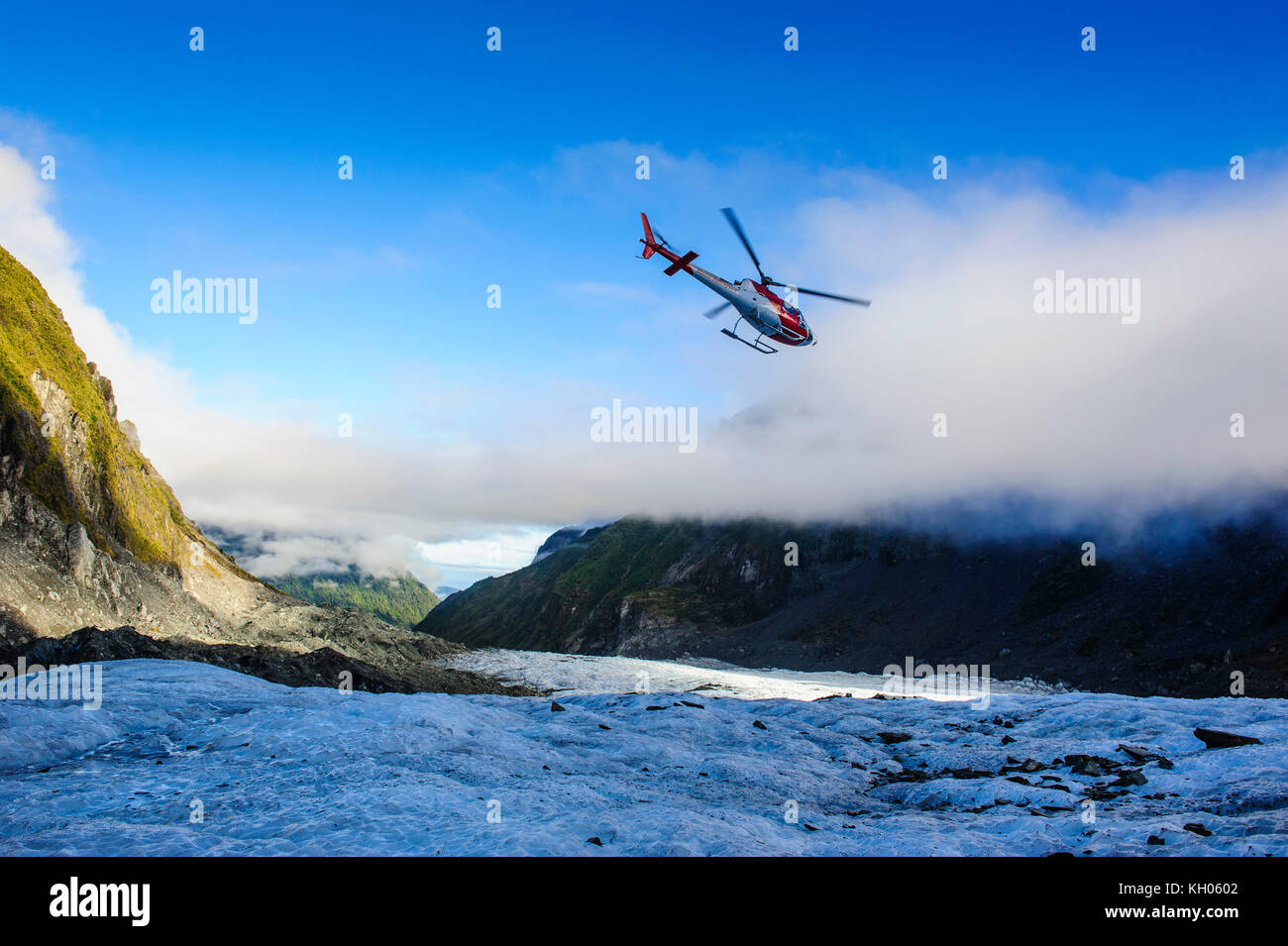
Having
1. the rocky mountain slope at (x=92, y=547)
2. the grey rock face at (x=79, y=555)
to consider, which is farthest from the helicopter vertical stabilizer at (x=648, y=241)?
the grey rock face at (x=79, y=555)

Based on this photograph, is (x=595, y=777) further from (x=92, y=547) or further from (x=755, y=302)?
(x=92, y=547)

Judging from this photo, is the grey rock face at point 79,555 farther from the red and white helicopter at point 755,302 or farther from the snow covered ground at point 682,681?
the red and white helicopter at point 755,302

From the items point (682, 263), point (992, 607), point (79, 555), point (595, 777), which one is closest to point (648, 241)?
point (682, 263)

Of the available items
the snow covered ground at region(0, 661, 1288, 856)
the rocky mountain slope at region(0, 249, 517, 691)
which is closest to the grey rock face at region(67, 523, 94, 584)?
the rocky mountain slope at region(0, 249, 517, 691)

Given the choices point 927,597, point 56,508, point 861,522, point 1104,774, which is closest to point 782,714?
point 1104,774
